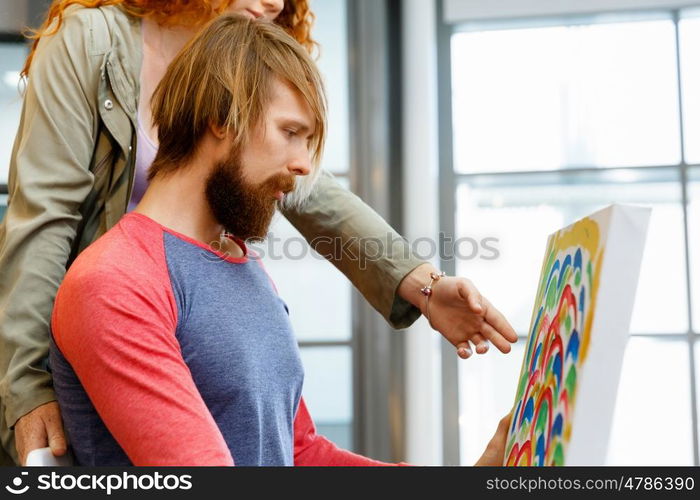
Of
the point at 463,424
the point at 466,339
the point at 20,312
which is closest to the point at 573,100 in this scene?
the point at 463,424

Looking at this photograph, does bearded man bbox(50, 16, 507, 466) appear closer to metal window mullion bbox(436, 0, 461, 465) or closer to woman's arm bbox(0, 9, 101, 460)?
woman's arm bbox(0, 9, 101, 460)

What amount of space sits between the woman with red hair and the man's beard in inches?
8.1

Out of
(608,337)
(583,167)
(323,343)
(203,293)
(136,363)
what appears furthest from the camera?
(583,167)

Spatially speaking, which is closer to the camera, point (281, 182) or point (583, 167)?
point (281, 182)

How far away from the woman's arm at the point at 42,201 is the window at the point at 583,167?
231cm

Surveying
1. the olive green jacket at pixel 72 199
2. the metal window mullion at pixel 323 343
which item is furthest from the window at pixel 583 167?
the olive green jacket at pixel 72 199

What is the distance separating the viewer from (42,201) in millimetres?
1075

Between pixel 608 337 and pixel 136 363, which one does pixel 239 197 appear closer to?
pixel 136 363

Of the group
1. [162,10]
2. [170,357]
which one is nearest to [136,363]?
[170,357]

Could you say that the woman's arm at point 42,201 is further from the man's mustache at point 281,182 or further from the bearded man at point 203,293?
the man's mustache at point 281,182

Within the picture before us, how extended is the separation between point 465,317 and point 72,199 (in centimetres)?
50

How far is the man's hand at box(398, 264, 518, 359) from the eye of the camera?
1.09 m

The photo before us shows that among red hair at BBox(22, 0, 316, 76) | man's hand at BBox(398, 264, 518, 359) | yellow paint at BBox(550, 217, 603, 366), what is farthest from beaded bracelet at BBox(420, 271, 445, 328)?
red hair at BBox(22, 0, 316, 76)

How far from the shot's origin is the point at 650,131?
3.39 meters
